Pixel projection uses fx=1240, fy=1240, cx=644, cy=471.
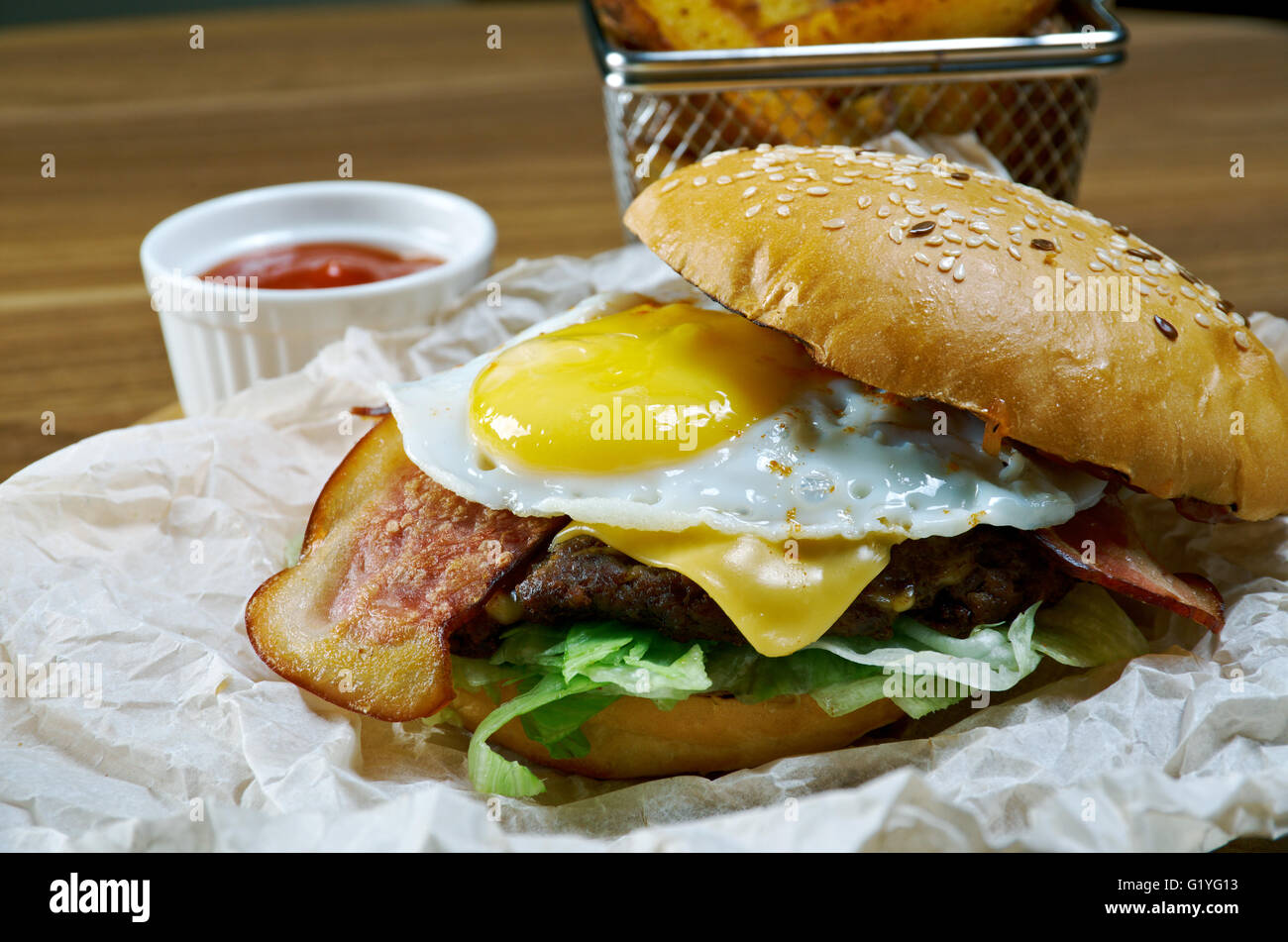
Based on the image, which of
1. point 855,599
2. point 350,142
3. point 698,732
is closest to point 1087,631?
point 855,599

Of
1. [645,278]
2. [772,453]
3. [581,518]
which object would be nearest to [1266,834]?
[772,453]

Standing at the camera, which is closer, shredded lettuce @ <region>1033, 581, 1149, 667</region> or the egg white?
the egg white

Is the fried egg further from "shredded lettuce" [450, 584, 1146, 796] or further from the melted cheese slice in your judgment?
"shredded lettuce" [450, 584, 1146, 796]

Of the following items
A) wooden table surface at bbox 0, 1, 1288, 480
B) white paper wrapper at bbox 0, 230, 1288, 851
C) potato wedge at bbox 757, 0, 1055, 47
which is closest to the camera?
white paper wrapper at bbox 0, 230, 1288, 851

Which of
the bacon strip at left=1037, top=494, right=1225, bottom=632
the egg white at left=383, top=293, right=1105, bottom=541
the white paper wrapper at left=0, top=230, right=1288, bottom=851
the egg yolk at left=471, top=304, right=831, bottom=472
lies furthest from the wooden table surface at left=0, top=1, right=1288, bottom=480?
the bacon strip at left=1037, top=494, right=1225, bottom=632

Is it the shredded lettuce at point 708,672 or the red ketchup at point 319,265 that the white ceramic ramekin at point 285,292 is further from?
the shredded lettuce at point 708,672

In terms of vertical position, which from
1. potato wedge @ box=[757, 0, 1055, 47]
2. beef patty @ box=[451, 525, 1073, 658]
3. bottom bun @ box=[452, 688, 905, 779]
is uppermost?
potato wedge @ box=[757, 0, 1055, 47]
